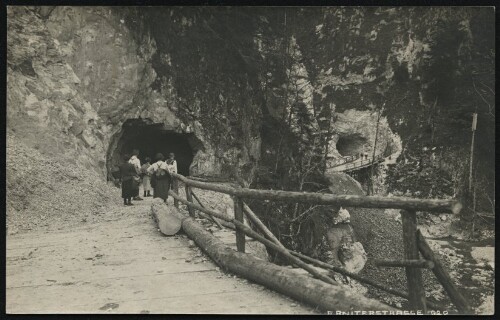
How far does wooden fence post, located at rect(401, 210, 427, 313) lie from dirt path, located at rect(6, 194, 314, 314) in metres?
0.81

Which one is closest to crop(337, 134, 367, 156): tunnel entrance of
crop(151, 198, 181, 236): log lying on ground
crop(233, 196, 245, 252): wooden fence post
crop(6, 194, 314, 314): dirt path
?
crop(151, 198, 181, 236): log lying on ground

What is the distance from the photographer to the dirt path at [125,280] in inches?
141

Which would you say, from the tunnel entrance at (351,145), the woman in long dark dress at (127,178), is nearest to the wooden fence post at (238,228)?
the woman in long dark dress at (127,178)

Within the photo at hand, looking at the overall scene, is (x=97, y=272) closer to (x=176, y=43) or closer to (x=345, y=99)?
(x=176, y=43)

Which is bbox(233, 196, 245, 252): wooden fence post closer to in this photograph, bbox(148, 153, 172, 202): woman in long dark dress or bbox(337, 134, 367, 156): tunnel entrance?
bbox(148, 153, 172, 202): woman in long dark dress

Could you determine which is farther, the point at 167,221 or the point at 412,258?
the point at 167,221

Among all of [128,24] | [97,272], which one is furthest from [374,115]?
[97,272]

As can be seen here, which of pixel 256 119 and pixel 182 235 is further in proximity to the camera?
pixel 256 119

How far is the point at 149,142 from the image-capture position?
20109 mm

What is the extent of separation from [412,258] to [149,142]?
18.2 m

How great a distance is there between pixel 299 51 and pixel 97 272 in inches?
654

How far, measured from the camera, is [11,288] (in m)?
4.14

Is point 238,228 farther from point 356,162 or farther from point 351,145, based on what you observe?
point 351,145

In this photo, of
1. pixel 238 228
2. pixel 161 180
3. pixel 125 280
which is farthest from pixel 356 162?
pixel 125 280
